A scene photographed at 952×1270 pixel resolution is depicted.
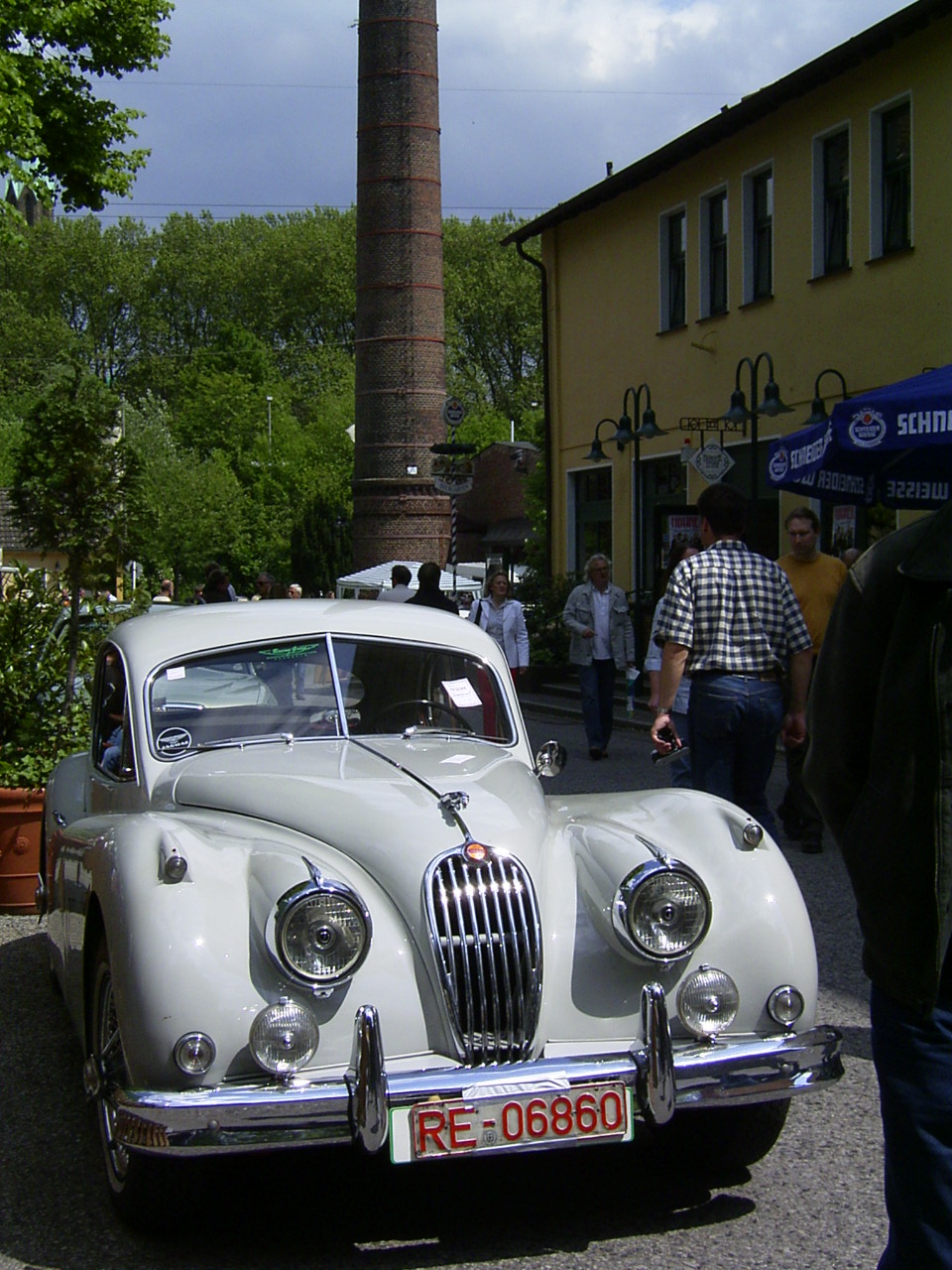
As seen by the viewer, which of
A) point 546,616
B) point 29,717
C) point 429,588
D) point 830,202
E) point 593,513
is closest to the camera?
Result: point 29,717

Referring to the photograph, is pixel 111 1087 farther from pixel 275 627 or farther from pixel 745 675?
pixel 745 675

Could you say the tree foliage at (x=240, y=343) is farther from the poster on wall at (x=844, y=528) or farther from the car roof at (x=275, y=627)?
the car roof at (x=275, y=627)

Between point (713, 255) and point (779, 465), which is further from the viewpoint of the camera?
point (713, 255)

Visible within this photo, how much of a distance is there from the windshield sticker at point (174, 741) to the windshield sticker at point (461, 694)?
97cm

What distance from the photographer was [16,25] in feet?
48.7

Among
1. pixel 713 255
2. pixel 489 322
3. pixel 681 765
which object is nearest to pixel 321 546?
pixel 489 322

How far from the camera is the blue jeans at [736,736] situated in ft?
20.9

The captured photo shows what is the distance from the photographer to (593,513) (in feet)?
78.1

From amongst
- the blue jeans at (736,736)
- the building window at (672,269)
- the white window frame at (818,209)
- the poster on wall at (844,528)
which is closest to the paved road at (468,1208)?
the blue jeans at (736,736)

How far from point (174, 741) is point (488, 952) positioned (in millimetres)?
1609

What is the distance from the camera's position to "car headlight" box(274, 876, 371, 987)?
3623 millimetres

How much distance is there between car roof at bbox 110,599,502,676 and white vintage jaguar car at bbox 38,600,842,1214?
0.53 m

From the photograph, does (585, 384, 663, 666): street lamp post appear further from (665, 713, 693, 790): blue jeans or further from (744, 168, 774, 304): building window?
(665, 713, 693, 790): blue jeans

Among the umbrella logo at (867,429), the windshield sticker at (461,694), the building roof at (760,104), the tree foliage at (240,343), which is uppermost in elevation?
the tree foliage at (240,343)
